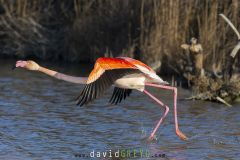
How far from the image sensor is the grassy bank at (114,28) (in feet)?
43.5

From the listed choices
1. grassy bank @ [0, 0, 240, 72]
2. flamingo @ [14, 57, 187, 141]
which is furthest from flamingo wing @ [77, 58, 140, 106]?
grassy bank @ [0, 0, 240, 72]

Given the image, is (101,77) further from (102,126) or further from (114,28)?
(114,28)

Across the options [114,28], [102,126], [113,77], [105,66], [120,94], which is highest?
[114,28]

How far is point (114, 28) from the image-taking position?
15.9 metres

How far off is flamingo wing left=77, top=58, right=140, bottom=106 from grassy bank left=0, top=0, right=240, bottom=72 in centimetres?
525

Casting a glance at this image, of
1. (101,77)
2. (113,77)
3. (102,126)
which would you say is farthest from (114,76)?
(102,126)

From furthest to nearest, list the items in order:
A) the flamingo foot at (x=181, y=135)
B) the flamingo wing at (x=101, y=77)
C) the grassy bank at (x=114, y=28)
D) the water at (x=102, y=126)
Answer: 1. the grassy bank at (x=114, y=28)
2. the flamingo foot at (x=181, y=135)
3. the water at (x=102, y=126)
4. the flamingo wing at (x=101, y=77)

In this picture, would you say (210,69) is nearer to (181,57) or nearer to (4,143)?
(181,57)

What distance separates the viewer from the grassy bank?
13.3 meters

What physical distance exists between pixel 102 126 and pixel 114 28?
21.4 ft

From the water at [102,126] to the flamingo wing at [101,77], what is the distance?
0.67 m

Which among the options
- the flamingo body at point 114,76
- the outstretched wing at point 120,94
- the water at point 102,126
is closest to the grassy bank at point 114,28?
the water at point 102,126

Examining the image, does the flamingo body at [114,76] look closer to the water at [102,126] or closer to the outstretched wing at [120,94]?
the outstretched wing at [120,94]

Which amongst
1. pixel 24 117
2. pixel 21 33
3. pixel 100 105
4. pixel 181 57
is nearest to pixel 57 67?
pixel 21 33
